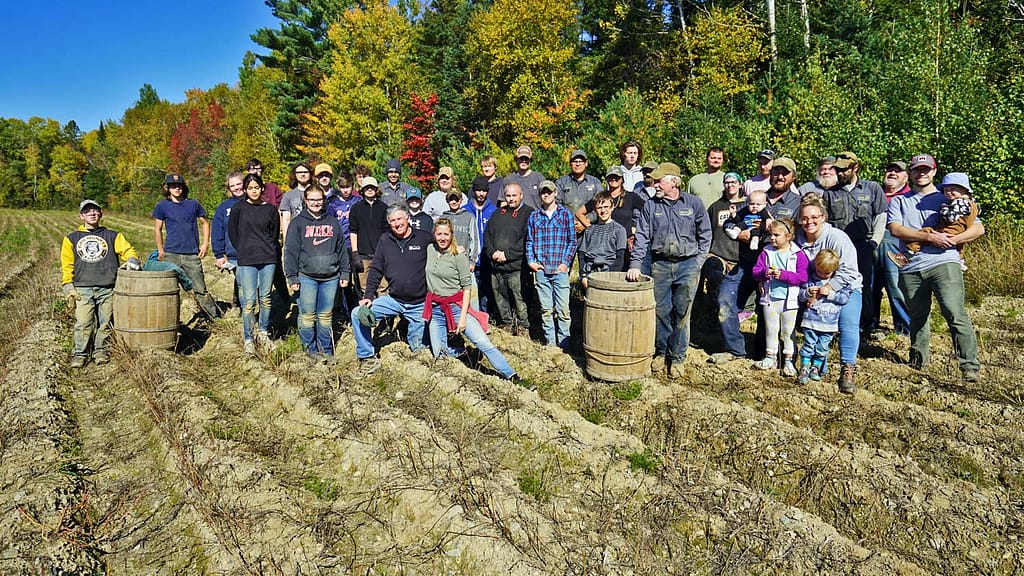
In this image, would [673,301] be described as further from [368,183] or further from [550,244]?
[368,183]

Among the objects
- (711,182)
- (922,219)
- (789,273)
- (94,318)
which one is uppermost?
(711,182)

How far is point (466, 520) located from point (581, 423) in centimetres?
158

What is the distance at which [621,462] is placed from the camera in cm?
447

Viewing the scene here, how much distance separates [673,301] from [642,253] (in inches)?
26.1

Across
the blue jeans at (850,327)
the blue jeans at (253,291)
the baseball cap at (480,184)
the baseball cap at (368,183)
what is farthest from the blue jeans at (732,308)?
the blue jeans at (253,291)

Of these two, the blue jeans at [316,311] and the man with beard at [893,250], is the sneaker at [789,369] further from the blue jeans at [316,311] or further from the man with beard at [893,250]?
the blue jeans at [316,311]

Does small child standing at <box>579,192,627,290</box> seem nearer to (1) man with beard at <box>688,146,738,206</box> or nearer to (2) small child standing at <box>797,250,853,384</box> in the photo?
(1) man with beard at <box>688,146,738,206</box>

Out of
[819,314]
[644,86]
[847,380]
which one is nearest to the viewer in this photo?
[847,380]

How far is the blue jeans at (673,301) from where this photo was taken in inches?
245

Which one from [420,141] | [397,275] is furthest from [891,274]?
[420,141]

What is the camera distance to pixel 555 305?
7.20 m

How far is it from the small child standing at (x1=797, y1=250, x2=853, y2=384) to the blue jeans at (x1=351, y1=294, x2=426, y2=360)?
3.95 m

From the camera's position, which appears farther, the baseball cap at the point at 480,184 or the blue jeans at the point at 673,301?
the baseball cap at the point at 480,184

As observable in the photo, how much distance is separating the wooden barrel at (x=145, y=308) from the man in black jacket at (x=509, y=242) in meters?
3.78
